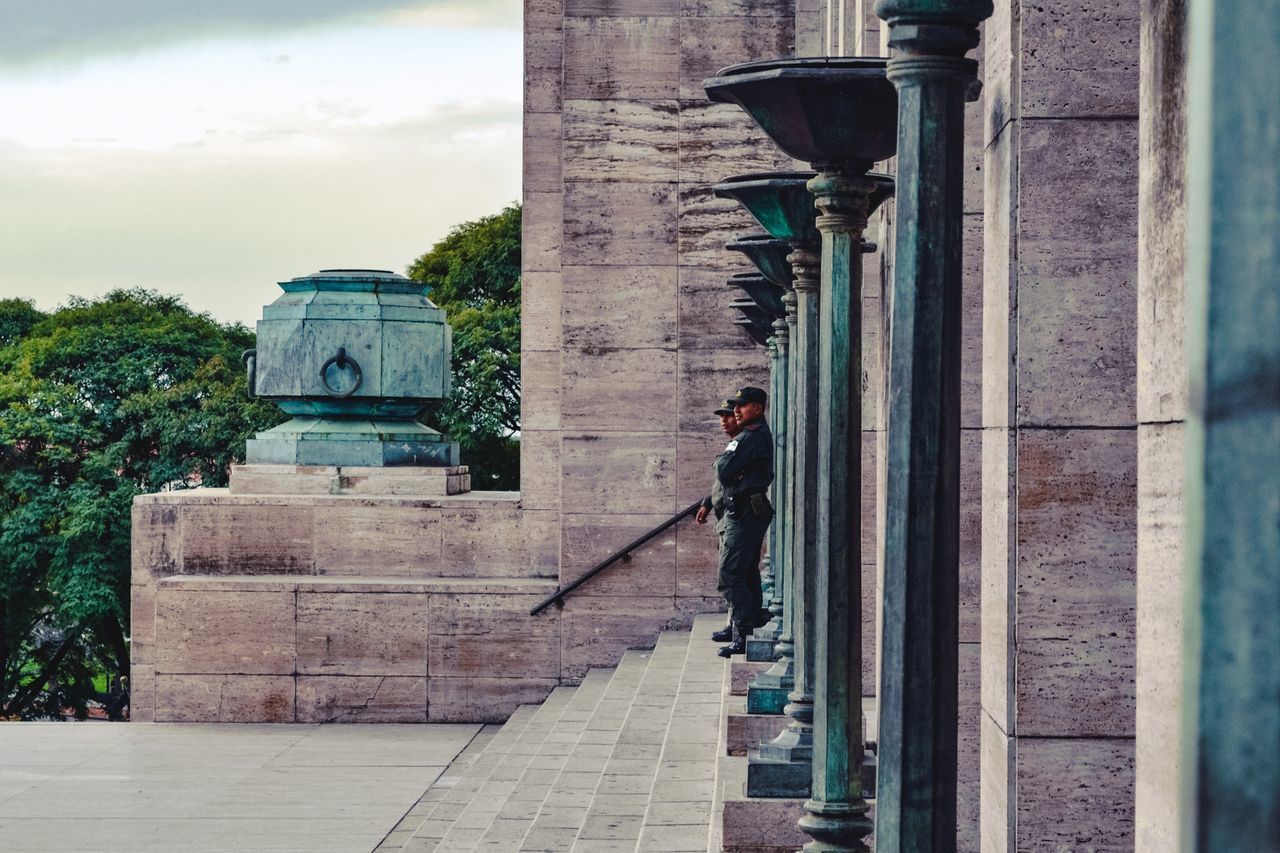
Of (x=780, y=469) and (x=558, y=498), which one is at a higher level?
(x=780, y=469)

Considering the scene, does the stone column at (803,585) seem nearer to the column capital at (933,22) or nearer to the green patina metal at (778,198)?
the green patina metal at (778,198)

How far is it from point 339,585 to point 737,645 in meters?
5.23

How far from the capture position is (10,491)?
3488 cm

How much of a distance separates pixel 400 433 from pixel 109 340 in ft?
72.7

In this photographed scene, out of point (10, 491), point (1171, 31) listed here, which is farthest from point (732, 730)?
point (10, 491)

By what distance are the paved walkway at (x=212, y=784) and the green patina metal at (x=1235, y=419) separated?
10.1 metres

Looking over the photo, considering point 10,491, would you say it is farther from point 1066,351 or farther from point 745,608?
point 1066,351

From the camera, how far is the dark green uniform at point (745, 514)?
12500mm

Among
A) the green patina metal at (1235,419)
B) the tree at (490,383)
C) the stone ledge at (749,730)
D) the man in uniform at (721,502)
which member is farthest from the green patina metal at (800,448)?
the tree at (490,383)

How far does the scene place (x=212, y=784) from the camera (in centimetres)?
1316

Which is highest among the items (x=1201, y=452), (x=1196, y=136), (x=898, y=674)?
(x=1196, y=136)

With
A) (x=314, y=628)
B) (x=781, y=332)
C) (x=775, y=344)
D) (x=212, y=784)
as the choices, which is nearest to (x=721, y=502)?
(x=775, y=344)

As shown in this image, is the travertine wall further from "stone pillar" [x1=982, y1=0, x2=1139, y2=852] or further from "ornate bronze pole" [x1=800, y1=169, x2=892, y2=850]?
"stone pillar" [x1=982, y1=0, x2=1139, y2=852]

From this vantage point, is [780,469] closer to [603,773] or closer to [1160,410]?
[603,773]
